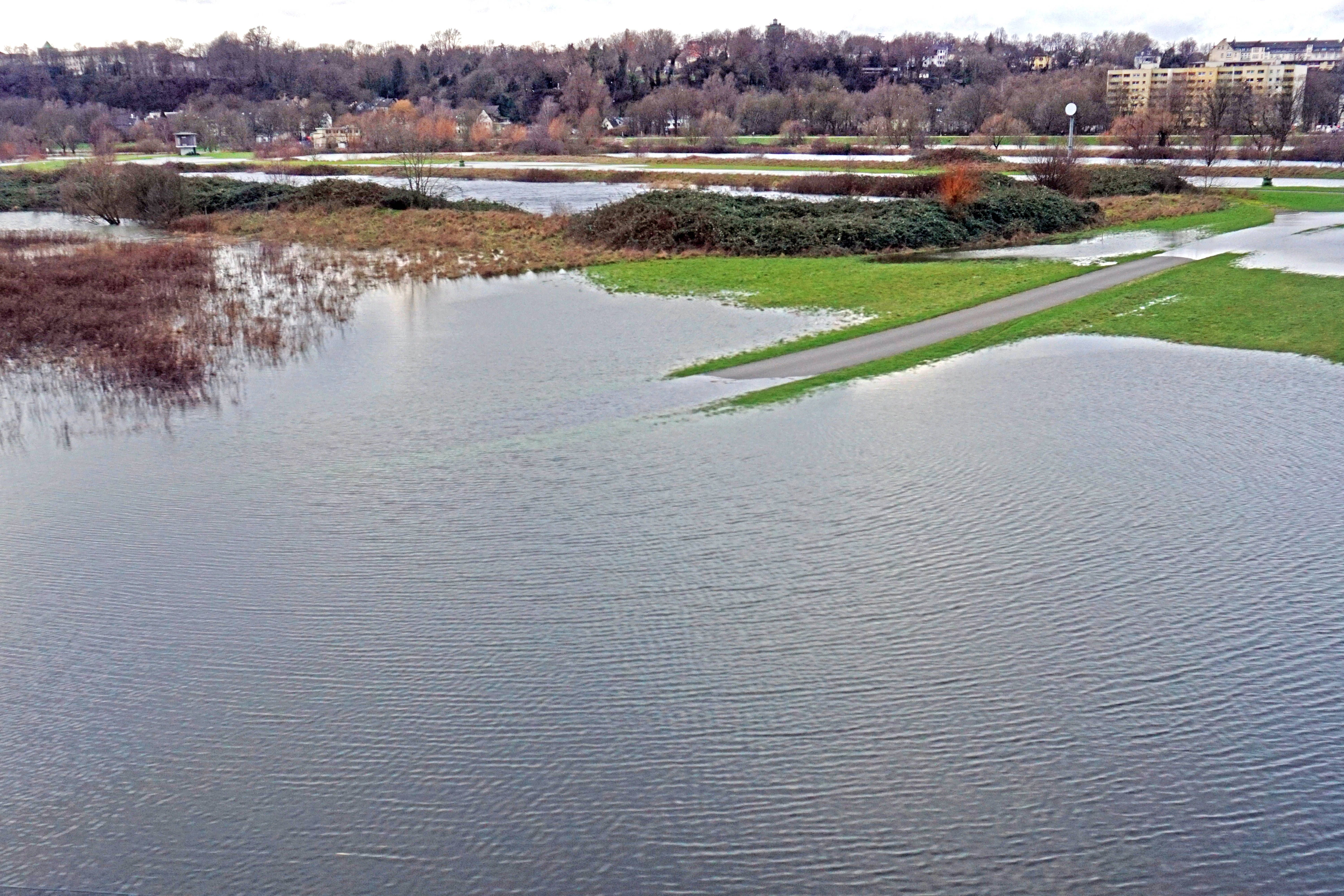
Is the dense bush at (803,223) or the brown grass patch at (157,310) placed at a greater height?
the dense bush at (803,223)

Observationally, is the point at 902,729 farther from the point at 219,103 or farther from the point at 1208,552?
the point at 219,103

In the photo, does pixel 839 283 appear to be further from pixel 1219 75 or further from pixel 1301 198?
pixel 1219 75

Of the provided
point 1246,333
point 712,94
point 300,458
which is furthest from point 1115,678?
point 712,94

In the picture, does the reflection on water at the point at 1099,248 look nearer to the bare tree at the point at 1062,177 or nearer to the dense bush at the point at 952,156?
the bare tree at the point at 1062,177

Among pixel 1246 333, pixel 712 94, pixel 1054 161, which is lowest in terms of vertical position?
pixel 1246 333

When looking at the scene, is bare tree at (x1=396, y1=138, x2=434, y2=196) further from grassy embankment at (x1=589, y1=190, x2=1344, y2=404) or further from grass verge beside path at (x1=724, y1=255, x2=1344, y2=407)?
grass verge beside path at (x1=724, y1=255, x2=1344, y2=407)

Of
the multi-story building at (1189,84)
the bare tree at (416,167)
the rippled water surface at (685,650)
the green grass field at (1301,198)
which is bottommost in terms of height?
the rippled water surface at (685,650)

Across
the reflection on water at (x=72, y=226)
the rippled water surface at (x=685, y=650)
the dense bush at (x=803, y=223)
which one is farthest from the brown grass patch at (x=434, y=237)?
the rippled water surface at (x=685, y=650)

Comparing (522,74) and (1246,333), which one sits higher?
(522,74)
